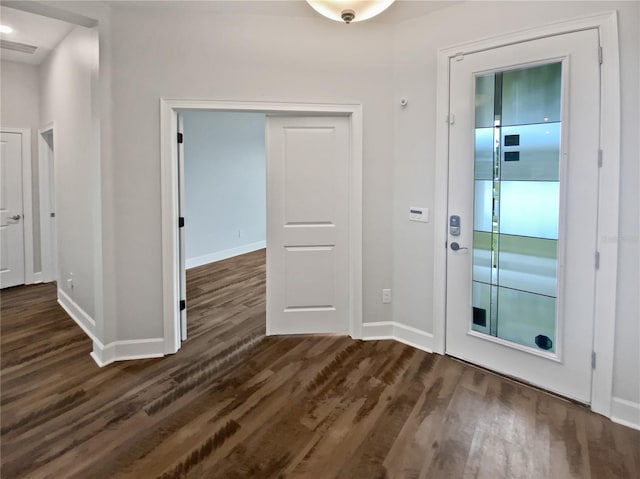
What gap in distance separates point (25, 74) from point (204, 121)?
228 centimetres

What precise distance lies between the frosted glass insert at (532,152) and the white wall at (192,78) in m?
0.95

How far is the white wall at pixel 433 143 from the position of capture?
78.5 inches

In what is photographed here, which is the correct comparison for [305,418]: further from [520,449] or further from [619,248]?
[619,248]

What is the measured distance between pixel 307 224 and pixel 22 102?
13.5 ft

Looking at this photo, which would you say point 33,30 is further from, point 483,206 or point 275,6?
point 483,206

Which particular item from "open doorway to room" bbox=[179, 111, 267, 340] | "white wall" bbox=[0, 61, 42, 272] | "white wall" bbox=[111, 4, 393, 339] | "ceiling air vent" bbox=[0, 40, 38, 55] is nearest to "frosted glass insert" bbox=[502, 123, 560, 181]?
"white wall" bbox=[111, 4, 393, 339]

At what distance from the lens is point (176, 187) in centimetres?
284

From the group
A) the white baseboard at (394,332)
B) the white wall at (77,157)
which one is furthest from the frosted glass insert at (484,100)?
the white wall at (77,157)

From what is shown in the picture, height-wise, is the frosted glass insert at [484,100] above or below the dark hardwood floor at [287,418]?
above

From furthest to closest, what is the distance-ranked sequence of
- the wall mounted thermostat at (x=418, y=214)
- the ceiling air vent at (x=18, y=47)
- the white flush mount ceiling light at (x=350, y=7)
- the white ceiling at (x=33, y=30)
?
1. the ceiling air vent at (x=18, y=47)
2. the white ceiling at (x=33, y=30)
3. the wall mounted thermostat at (x=418, y=214)
4. the white flush mount ceiling light at (x=350, y=7)

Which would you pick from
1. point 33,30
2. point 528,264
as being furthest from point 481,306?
point 33,30

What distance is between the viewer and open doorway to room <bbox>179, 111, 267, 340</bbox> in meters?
4.68

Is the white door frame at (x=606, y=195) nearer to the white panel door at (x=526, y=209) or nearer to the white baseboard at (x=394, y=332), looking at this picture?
the white panel door at (x=526, y=209)

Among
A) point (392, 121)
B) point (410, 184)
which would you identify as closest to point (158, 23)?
point (392, 121)
